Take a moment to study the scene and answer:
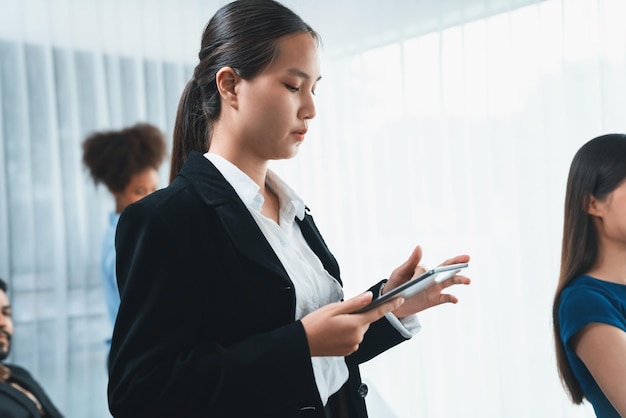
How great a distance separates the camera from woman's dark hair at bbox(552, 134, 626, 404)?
1675mm

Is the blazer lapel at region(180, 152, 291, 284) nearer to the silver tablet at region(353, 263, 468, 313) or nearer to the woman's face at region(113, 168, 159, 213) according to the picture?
the silver tablet at region(353, 263, 468, 313)

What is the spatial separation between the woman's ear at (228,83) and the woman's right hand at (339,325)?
0.38m

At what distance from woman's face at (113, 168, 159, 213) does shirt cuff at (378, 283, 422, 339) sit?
1.76 metres

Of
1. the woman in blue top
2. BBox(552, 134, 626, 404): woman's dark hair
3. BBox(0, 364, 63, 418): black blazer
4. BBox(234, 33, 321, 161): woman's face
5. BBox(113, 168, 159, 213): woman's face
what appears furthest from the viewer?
BBox(113, 168, 159, 213): woman's face

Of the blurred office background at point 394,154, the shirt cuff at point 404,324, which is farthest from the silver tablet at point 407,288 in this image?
the blurred office background at point 394,154

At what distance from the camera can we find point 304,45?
1150 mm

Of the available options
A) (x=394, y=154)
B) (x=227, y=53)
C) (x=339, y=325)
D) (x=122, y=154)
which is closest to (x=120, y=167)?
(x=122, y=154)

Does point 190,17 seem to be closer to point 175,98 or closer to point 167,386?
point 175,98

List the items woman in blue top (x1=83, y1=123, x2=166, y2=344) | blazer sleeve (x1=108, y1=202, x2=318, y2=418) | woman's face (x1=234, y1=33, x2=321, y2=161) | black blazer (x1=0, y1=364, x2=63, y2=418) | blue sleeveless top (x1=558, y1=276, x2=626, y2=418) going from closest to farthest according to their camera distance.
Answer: blazer sleeve (x1=108, y1=202, x2=318, y2=418)
woman's face (x1=234, y1=33, x2=321, y2=161)
blue sleeveless top (x1=558, y1=276, x2=626, y2=418)
black blazer (x1=0, y1=364, x2=63, y2=418)
woman in blue top (x1=83, y1=123, x2=166, y2=344)

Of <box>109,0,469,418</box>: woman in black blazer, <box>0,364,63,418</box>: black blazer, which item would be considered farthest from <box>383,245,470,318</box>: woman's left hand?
<box>0,364,63,418</box>: black blazer

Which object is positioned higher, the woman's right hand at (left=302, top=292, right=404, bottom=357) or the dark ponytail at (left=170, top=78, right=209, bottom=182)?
the dark ponytail at (left=170, top=78, right=209, bottom=182)

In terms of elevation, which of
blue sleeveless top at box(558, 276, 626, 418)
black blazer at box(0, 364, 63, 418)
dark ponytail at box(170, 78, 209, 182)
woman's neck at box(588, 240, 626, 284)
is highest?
dark ponytail at box(170, 78, 209, 182)

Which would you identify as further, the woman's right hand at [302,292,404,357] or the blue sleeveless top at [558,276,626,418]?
the blue sleeveless top at [558,276,626,418]

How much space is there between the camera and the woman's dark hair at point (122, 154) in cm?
290
